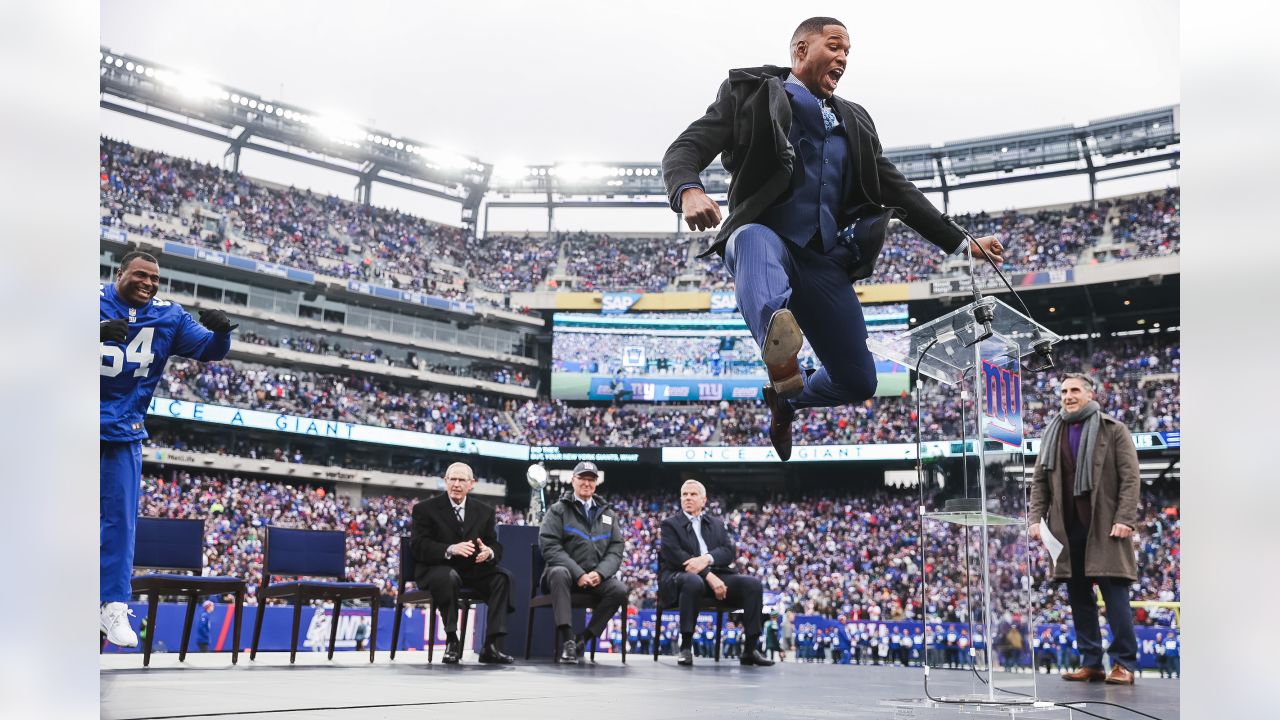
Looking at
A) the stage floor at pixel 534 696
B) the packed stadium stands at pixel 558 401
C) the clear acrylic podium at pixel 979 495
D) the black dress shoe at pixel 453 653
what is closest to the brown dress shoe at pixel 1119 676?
the stage floor at pixel 534 696

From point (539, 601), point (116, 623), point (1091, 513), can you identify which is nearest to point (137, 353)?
point (116, 623)

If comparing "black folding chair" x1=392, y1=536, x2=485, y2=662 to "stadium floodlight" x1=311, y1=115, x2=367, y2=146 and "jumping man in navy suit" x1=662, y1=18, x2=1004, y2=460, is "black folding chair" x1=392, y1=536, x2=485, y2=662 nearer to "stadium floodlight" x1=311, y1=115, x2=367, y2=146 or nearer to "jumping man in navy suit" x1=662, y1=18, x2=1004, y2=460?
"jumping man in navy suit" x1=662, y1=18, x2=1004, y2=460

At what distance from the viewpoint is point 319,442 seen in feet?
94.5

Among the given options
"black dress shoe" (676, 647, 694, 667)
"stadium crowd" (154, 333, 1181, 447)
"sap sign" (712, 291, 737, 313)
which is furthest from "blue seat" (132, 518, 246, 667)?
"sap sign" (712, 291, 737, 313)

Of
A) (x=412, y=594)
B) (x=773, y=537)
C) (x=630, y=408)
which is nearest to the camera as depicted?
(x=412, y=594)

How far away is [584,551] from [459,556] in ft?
3.59

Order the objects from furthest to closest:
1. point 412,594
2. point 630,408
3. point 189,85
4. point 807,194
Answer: point 630,408 → point 189,85 → point 412,594 → point 807,194

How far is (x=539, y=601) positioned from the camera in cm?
736

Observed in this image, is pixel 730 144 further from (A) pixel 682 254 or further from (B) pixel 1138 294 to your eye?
(A) pixel 682 254

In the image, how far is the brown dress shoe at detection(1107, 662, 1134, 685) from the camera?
4.87m

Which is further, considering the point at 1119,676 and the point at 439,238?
the point at 439,238

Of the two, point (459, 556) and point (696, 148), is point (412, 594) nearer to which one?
point (459, 556)

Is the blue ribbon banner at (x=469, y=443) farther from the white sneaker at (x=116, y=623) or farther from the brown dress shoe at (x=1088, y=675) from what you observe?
the white sneaker at (x=116, y=623)
